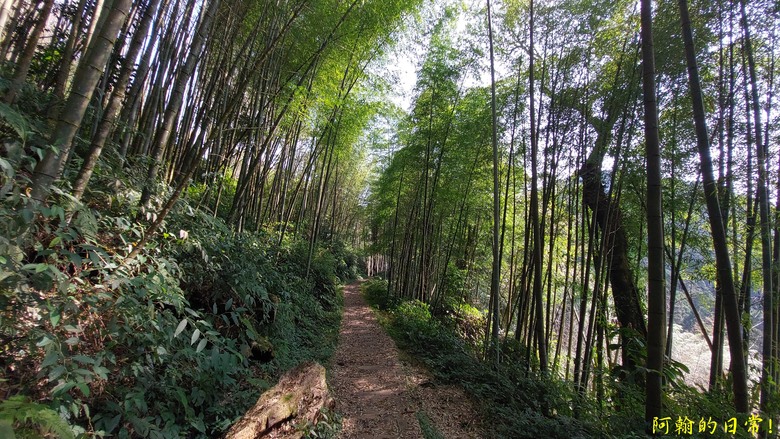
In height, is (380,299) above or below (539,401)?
above

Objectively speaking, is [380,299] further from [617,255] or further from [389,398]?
[389,398]

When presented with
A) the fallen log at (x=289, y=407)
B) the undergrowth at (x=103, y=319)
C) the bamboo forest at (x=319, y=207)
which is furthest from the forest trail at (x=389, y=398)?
the undergrowth at (x=103, y=319)

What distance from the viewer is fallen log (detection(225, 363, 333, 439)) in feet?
7.47

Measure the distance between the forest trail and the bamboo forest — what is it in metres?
0.03

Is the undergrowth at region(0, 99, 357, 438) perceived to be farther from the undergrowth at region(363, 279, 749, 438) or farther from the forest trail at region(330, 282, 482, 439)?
the undergrowth at region(363, 279, 749, 438)

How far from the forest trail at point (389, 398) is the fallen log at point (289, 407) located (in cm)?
50

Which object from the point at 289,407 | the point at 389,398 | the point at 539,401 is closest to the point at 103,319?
the point at 289,407

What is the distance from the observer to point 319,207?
26.6ft

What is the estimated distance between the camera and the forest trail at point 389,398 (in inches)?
135

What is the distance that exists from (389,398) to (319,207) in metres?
5.03

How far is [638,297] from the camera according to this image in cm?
589

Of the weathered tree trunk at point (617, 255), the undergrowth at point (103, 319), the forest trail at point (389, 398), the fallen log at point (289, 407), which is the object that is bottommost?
the forest trail at point (389, 398)

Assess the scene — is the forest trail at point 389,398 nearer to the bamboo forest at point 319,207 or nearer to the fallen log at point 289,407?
the bamboo forest at point 319,207

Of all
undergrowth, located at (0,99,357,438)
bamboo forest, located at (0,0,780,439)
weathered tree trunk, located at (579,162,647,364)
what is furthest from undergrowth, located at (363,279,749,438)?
undergrowth, located at (0,99,357,438)
